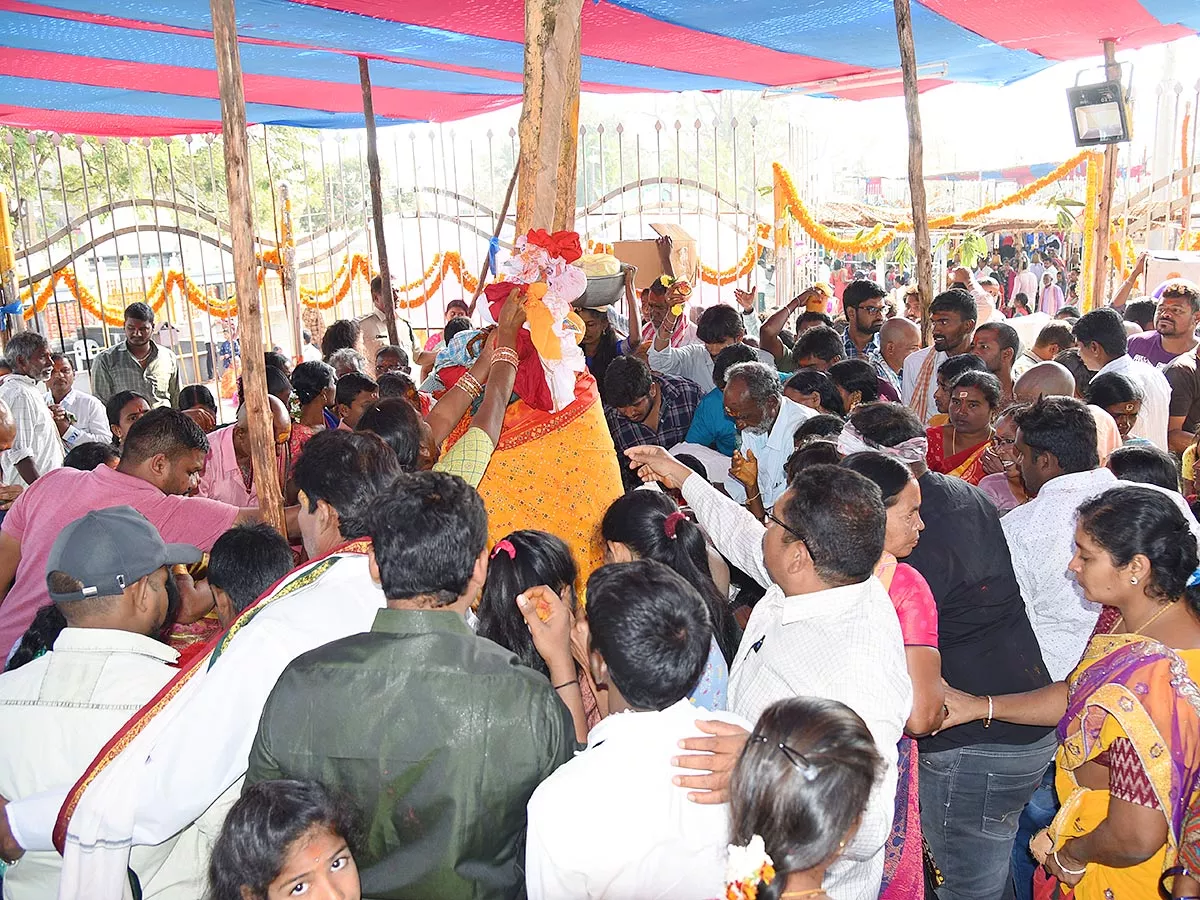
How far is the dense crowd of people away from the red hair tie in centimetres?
3

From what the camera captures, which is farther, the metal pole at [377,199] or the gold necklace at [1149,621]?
the metal pole at [377,199]

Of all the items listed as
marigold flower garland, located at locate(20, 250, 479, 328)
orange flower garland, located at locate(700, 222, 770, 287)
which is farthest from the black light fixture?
marigold flower garland, located at locate(20, 250, 479, 328)

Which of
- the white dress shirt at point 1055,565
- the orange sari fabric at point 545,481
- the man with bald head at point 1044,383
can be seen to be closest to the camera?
the white dress shirt at point 1055,565

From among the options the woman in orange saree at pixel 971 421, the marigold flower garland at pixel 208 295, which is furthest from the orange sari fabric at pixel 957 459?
the marigold flower garland at pixel 208 295

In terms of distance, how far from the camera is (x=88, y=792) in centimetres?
171

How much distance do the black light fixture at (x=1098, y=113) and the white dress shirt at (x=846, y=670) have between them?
7.06m

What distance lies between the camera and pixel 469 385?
298 centimetres

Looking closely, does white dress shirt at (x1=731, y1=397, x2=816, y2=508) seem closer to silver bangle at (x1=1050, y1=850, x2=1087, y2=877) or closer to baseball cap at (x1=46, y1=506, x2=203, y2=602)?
silver bangle at (x1=1050, y1=850, x2=1087, y2=877)

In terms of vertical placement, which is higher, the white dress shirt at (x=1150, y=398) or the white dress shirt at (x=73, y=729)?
the white dress shirt at (x=1150, y=398)

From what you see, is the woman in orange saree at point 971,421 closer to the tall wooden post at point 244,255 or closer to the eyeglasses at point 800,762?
the tall wooden post at point 244,255

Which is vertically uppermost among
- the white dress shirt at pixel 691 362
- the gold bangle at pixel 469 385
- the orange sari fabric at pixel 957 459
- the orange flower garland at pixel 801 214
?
the orange flower garland at pixel 801 214

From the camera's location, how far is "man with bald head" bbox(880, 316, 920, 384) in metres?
5.84

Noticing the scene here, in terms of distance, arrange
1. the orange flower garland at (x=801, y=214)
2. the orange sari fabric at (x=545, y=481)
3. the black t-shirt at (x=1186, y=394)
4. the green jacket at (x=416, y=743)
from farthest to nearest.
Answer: the orange flower garland at (x=801, y=214) < the black t-shirt at (x=1186, y=394) < the orange sari fabric at (x=545, y=481) < the green jacket at (x=416, y=743)

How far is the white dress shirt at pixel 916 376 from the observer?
530 cm
